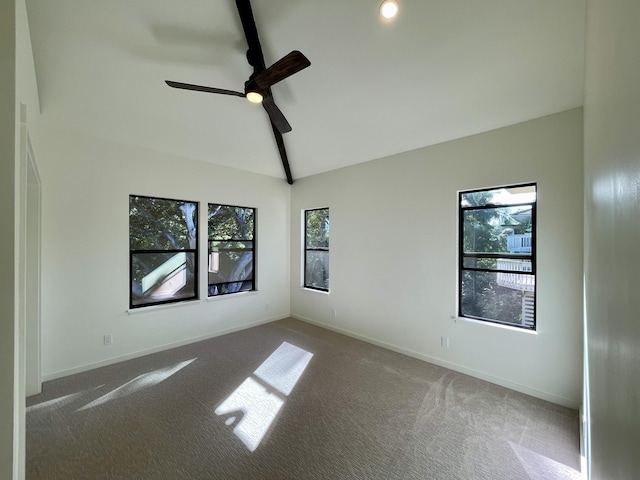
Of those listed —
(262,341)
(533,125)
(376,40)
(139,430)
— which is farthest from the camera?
(262,341)

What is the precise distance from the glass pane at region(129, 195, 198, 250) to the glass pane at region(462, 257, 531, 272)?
395 cm

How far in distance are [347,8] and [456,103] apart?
1.46 meters

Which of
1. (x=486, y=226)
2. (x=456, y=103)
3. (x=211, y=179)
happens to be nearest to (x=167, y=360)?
(x=211, y=179)

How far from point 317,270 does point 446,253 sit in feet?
8.19

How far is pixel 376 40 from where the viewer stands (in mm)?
2414

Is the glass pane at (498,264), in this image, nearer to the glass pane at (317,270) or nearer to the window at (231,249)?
the glass pane at (317,270)

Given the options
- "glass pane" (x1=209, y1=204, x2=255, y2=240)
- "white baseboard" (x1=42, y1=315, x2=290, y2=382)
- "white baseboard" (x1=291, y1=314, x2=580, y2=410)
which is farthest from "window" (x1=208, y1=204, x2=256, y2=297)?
"white baseboard" (x1=291, y1=314, x2=580, y2=410)

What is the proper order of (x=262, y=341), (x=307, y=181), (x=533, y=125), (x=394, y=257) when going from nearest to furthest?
1. (x=533, y=125)
2. (x=394, y=257)
3. (x=262, y=341)
4. (x=307, y=181)

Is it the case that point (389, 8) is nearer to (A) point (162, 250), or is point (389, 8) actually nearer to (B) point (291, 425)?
(B) point (291, 425)

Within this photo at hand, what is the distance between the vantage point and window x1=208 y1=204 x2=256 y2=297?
4383mm

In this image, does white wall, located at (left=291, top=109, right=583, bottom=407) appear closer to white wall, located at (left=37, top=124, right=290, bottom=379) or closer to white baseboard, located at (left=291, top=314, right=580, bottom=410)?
white baseboard, located at (left=291, top=314, right=580, bottom=410)

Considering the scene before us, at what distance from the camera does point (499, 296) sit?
9.66ft

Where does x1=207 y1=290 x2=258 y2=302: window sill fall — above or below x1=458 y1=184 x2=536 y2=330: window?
below

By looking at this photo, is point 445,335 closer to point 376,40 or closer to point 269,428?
point 269,428
